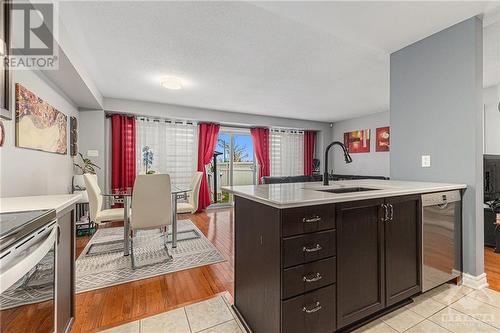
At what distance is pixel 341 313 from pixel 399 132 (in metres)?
2.07

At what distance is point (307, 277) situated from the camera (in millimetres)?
1195

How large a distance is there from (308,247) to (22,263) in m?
1.17

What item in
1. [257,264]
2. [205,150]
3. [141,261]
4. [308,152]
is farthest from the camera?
[308,152]

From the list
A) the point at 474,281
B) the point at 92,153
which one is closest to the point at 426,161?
the point at 474,281

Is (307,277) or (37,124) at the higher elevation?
(37,124)

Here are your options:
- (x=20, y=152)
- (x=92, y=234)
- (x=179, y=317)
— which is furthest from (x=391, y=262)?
Result: (x=92, y=234)

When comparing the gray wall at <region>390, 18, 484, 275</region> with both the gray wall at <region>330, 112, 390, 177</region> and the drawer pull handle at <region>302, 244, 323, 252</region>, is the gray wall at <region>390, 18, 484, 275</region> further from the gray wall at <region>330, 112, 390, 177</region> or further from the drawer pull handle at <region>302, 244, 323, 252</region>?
the gray wall at <region>330, 112, 390, 177</region>

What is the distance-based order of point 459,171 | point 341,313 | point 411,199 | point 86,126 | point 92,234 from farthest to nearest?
1. point 86,126
2. point 92,234
3. point 459,171
4. point 411,199
5. point 341,313

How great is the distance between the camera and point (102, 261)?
8.31 ft

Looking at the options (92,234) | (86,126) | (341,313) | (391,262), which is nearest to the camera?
(341,313)

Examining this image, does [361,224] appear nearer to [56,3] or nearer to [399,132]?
[399,132]

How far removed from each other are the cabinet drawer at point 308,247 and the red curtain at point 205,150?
14.1 feet

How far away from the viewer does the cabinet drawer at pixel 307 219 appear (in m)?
1.15

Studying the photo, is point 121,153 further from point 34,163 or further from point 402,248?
point 402,248
